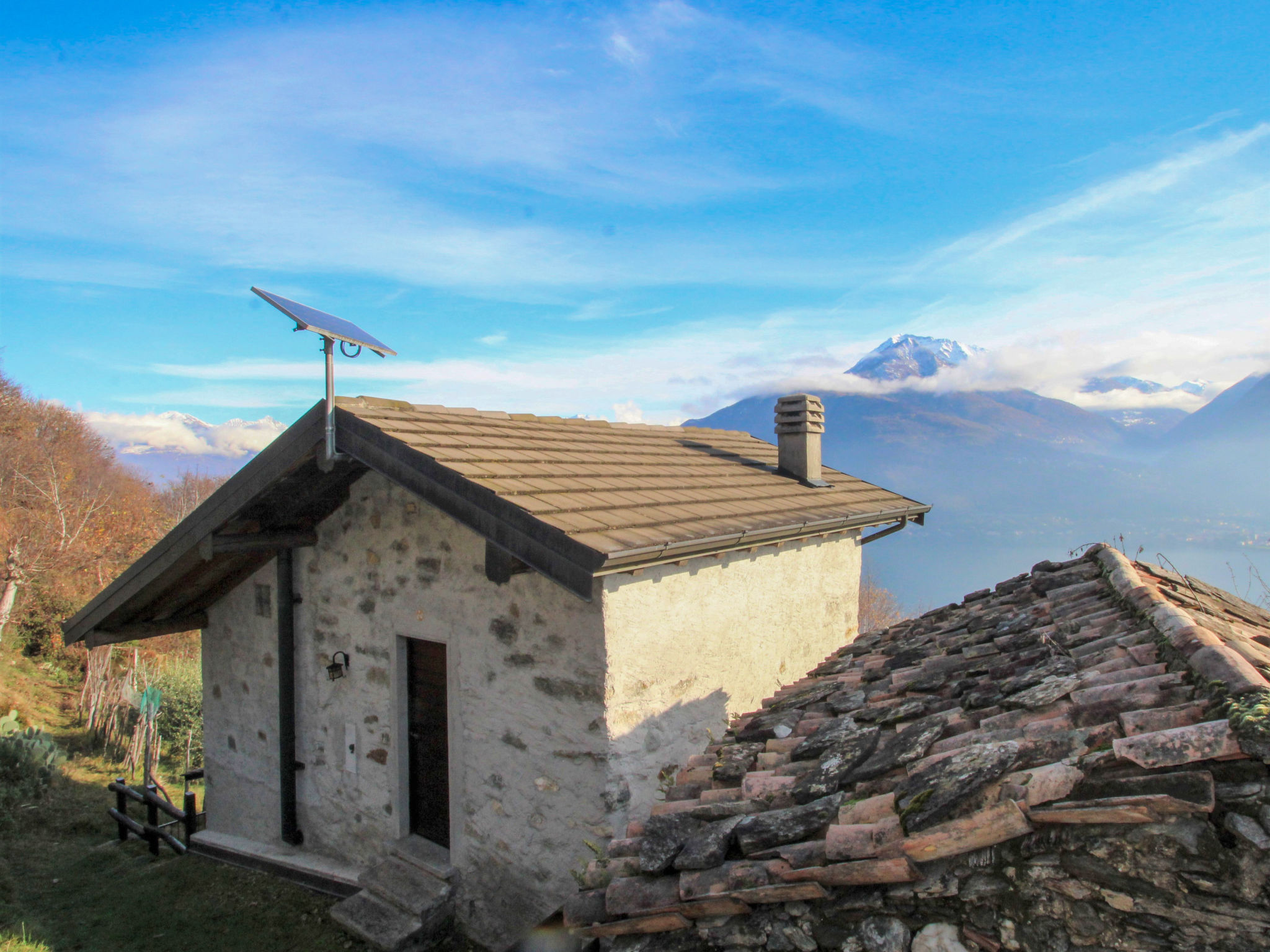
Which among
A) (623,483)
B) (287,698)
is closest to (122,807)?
(287,698)

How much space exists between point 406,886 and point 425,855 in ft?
0.78

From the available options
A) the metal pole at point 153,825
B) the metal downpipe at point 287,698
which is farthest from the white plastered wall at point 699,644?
the metal pole at point 153,825

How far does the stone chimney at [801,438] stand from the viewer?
7.96 m

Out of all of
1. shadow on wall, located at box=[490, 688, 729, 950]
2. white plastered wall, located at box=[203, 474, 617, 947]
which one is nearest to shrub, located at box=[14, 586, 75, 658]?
white plastered wall, located at box=[203, 474, 617, 947]

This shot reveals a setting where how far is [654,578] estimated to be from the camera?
180 inches

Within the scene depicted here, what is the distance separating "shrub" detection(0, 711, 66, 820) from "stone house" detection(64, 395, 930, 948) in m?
3.57

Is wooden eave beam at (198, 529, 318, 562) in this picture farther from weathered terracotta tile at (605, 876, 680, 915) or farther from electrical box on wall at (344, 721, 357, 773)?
weathered terracotta tile at (605, 876, 680, 915)

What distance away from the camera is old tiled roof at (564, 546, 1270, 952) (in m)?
1.88

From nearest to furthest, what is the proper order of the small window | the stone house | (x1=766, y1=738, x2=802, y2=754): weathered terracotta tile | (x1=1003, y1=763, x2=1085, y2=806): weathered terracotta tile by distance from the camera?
1. (x1=1003, y1=763, x2=1085, y2=806): weathered terracotta tile
2. (x1=766, y1=738, x2=802, y2=754): weathered terracotta tile
3. the stone house
4. the small window

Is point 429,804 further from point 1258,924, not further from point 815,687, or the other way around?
point 1258,924

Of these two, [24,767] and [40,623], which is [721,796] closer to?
[24,767]

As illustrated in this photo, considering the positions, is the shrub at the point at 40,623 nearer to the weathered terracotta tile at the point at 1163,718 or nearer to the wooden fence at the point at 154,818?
the wooden fence at the point at 154,818

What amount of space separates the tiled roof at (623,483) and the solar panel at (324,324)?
0.45 m

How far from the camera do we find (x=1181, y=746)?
191 centimetres
